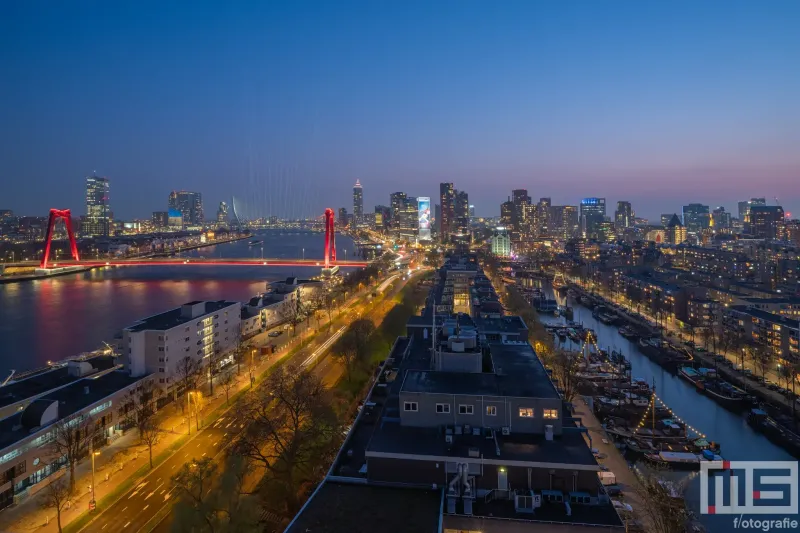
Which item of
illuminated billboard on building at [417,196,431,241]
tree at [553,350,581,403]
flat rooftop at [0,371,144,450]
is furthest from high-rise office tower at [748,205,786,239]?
flat rooftop at [0,371,144,450]

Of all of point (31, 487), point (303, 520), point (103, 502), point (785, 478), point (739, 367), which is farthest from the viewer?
point (739, 367)

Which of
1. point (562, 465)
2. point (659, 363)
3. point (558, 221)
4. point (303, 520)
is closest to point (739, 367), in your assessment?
point (659, 363)

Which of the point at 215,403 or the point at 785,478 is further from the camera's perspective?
the point at 215,403

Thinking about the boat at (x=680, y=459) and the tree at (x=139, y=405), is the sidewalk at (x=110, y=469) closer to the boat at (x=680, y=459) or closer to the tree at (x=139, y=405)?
the tree at (x=139, y=405)

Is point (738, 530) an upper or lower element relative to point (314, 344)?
lower

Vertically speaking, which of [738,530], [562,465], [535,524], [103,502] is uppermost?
[562,465]

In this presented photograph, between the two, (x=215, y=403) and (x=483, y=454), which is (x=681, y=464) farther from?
(x=215, y=403)

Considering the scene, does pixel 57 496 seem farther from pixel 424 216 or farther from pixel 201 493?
pixel 424 216

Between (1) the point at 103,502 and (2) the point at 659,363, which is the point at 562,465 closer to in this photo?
(1) the point at 103,502

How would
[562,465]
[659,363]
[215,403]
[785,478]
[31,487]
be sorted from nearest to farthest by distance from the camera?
[562,465]
[31,487]
[785,478]
[215,403]
[659,363]
